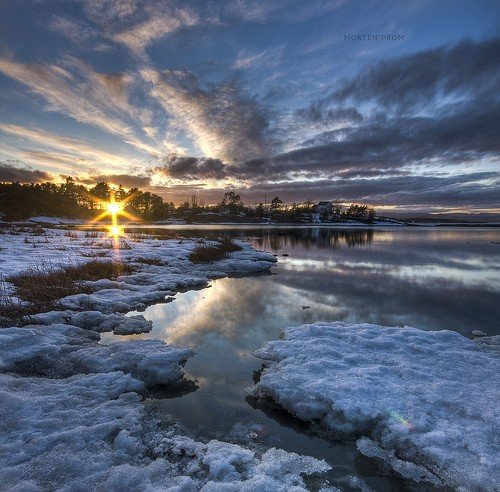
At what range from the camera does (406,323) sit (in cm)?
1164

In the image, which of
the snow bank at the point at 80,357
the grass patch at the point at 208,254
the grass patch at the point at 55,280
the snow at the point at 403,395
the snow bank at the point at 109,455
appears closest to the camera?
the snow bank at the point at 109,455

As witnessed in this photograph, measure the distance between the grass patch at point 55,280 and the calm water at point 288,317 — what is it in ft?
12.0

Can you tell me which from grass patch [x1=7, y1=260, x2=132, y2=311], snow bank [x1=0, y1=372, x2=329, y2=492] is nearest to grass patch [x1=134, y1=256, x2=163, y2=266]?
grass patch [x1=7, y1=260, x2=132, y2=311]

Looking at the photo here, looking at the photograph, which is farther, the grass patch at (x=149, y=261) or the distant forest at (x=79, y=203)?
the distant forest at (x=79, y=203)

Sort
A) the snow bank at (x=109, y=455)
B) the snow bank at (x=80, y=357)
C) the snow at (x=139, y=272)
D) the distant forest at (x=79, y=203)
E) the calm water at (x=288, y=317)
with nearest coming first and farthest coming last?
the snow bank at (x=109, y=455)
the calm water at (x=288, y=317)
the snow bank at (x=80, y=357)
the snow at (x=139, y=272)
the distant forest at (x=79, y=203)

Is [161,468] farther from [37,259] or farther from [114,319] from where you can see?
[37,259]

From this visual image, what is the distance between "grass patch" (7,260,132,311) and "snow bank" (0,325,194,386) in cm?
309

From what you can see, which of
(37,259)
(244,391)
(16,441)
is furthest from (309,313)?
(37,259)

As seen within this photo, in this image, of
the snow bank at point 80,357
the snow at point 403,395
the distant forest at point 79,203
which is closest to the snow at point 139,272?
the snow bank at point 80,357

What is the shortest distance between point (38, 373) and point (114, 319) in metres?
3.45

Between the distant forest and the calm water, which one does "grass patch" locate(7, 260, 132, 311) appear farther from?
the distant forest

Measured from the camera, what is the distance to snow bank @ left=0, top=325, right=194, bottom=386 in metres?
6.78

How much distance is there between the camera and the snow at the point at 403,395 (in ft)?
14.9

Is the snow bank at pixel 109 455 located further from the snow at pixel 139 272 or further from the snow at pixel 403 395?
the snow at pixel 139 272
